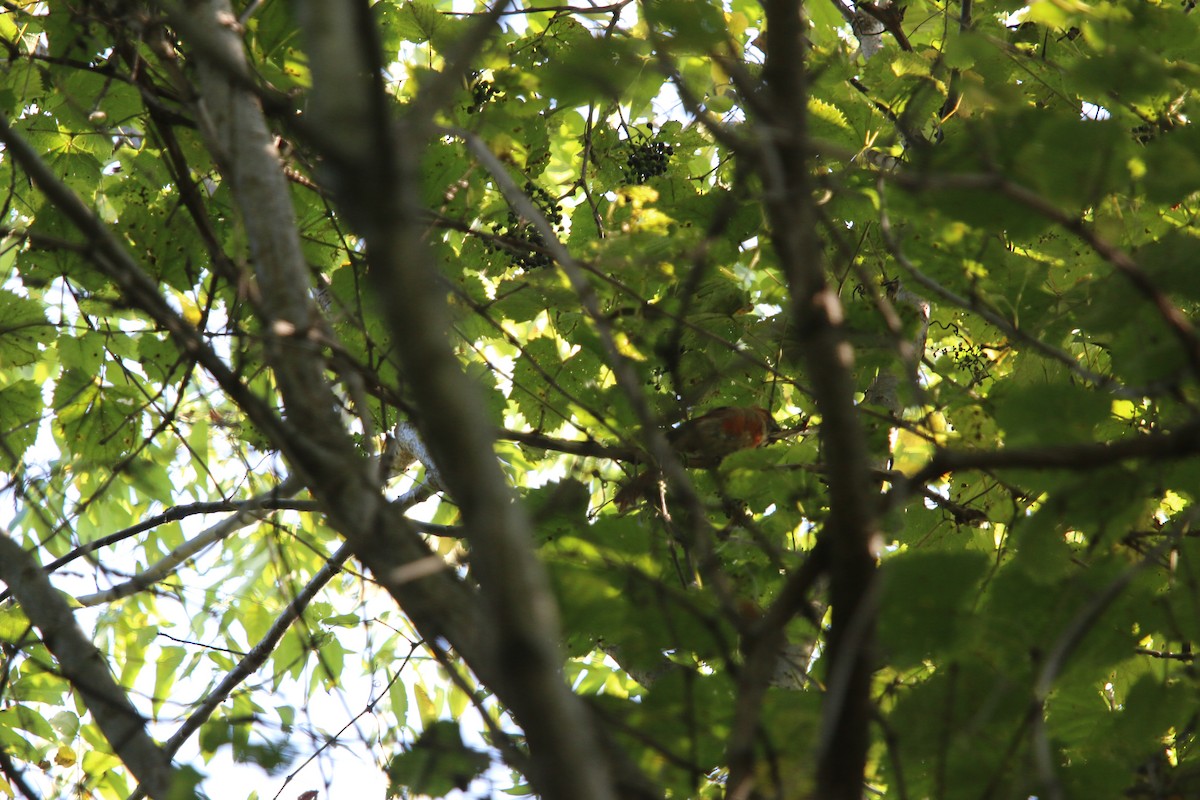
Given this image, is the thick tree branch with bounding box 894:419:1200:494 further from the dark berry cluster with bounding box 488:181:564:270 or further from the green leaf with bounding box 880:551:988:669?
the dark berry cluster with bounding box 488:181:564:270

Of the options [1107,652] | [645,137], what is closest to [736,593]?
[1107,652]

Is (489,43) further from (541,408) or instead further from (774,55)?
(774,55)

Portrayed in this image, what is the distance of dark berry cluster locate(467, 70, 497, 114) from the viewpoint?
2848 mm

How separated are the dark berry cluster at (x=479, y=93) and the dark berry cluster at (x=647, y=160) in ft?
2.04

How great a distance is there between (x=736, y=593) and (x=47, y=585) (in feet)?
4.21

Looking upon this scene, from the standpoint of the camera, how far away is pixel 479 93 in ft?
9.52

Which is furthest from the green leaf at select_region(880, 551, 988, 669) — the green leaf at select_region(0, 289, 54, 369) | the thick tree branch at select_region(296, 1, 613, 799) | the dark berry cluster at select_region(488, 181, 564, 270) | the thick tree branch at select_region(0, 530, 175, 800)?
the green leaf at select_region(0, 289, 54, 369)

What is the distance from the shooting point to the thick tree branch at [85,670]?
4.80ft

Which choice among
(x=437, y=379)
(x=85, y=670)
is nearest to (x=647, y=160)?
(x=85, y=670)

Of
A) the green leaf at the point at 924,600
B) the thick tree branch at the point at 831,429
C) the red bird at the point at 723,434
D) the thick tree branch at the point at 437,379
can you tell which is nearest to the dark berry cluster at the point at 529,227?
the red bird at the point at 723,434

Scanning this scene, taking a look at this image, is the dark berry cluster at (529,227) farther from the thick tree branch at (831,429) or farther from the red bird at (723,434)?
the thick tree branch at (831,429)

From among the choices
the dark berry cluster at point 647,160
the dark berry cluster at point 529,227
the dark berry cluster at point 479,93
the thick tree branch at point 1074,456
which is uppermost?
→ the dark berry cluster at point 647,160

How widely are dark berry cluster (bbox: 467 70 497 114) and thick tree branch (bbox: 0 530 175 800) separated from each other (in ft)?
5.67

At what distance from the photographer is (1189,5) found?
3.57 m
